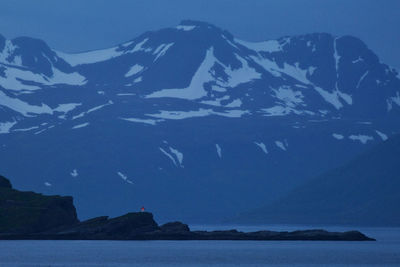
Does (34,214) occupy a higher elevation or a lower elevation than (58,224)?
higher
